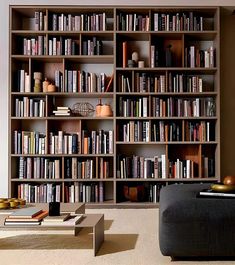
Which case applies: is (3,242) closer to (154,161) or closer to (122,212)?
(122,212)

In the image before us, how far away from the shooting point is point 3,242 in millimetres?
3834

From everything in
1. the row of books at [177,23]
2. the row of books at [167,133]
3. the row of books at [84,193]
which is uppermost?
the row of books at [177,23]

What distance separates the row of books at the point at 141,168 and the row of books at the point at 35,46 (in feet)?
5.82

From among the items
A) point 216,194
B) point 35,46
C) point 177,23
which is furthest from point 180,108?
point 216,194

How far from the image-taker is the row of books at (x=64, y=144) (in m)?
6.08

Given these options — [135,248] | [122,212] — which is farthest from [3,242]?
[122,212]

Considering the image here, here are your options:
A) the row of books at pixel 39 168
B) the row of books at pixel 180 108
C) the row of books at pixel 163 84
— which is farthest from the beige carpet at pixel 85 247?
the row of books at pixel 163 84

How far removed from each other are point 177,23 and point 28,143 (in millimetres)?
2552

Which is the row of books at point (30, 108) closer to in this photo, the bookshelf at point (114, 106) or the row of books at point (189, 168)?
the bookshelf at point (114, 106)

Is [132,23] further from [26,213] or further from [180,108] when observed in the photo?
[26,213]

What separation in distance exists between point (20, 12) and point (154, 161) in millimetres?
2718

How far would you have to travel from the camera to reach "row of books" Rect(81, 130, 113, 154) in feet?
19.9

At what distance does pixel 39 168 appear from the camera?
6.07 m

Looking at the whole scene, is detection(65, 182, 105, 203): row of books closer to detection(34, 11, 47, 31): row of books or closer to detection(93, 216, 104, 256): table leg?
detection(34, 11, 47, 31): row of books
